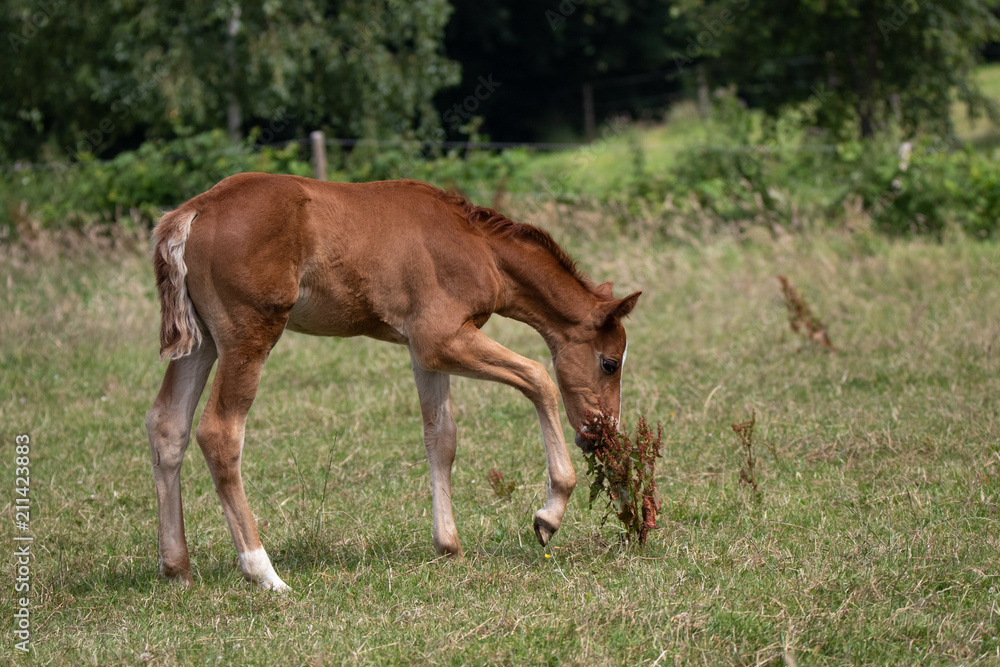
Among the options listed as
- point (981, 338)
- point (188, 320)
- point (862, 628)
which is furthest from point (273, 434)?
point (981, 338)

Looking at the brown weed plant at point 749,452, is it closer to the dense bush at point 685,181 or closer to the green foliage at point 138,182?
the dense bush at point 685,181

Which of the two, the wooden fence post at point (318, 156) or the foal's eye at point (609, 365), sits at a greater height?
the wooden fence post at point (318, 156)

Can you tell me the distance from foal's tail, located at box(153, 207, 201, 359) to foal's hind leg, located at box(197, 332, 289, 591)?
0.17 m

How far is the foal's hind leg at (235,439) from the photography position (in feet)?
12.9

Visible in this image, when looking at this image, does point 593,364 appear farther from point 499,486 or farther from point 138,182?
point 138,182

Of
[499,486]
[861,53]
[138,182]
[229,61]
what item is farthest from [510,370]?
[861,53]

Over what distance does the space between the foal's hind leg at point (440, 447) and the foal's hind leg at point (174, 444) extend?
94 cm

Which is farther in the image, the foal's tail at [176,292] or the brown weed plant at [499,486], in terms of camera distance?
the brown weed plant at [499,486]

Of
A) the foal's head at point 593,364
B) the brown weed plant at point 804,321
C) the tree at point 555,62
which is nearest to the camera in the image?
the foal's head at point 593,364

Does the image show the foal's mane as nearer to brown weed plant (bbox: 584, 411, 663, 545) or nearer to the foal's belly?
the foal's belly

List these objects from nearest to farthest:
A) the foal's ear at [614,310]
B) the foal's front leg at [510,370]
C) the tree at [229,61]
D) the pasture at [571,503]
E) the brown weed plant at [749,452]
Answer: the pasture at [571,503]
the foal's front leg at [510,370]
the foal's ear at [614,310]
the brown weed plant at [749,452]
the tree at [229,61]

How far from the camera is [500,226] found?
14.9 ft

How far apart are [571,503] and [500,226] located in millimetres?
1427

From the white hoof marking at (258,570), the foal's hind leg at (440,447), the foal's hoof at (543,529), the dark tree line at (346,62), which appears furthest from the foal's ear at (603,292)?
the dark tree line at (346,62)
